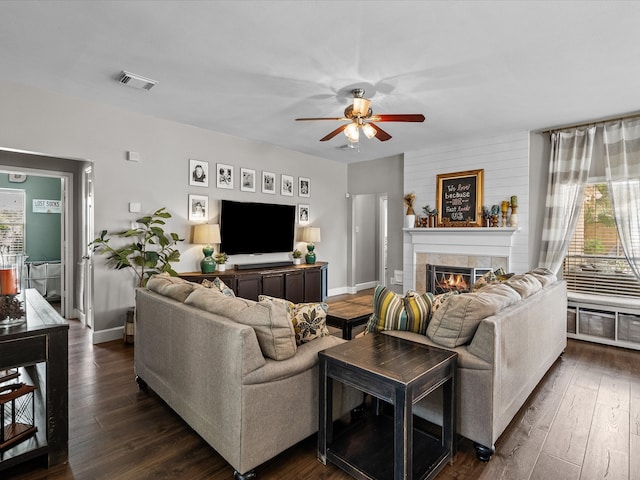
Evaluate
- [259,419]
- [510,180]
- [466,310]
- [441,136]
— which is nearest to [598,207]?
[510,180]

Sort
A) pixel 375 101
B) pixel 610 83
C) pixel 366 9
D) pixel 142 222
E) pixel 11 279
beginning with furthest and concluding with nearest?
pixel 142 222 → pixel 375 101 → pixel 610 83 → pixel 366 9 → pixel 11 279

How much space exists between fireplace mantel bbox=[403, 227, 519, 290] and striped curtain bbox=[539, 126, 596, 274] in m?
0.44

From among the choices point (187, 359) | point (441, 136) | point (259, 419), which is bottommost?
point (259, 419)

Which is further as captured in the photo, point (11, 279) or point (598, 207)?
point (598, 207)

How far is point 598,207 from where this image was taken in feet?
14.3

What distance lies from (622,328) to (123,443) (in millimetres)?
5056

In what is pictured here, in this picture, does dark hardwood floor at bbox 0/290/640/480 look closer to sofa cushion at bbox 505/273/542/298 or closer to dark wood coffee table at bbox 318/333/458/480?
dark wood coffee table at bbox 318/333/458/480

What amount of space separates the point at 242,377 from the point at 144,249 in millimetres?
3253

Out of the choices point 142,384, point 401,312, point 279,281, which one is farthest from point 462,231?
point 142,384

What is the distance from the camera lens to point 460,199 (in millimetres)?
5457

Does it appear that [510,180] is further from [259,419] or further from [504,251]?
[259,419]

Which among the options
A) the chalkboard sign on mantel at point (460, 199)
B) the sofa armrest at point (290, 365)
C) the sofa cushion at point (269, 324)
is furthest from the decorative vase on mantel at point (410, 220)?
the sofa cushion at point (269, 324)

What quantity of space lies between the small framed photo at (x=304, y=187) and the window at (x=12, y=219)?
487cm

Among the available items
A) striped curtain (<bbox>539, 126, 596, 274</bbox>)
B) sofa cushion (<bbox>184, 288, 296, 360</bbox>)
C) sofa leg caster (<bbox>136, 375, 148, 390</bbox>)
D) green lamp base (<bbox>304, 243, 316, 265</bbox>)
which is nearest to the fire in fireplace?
striped curtain (<bbox>539, 126, 596, 274</bbox>)
